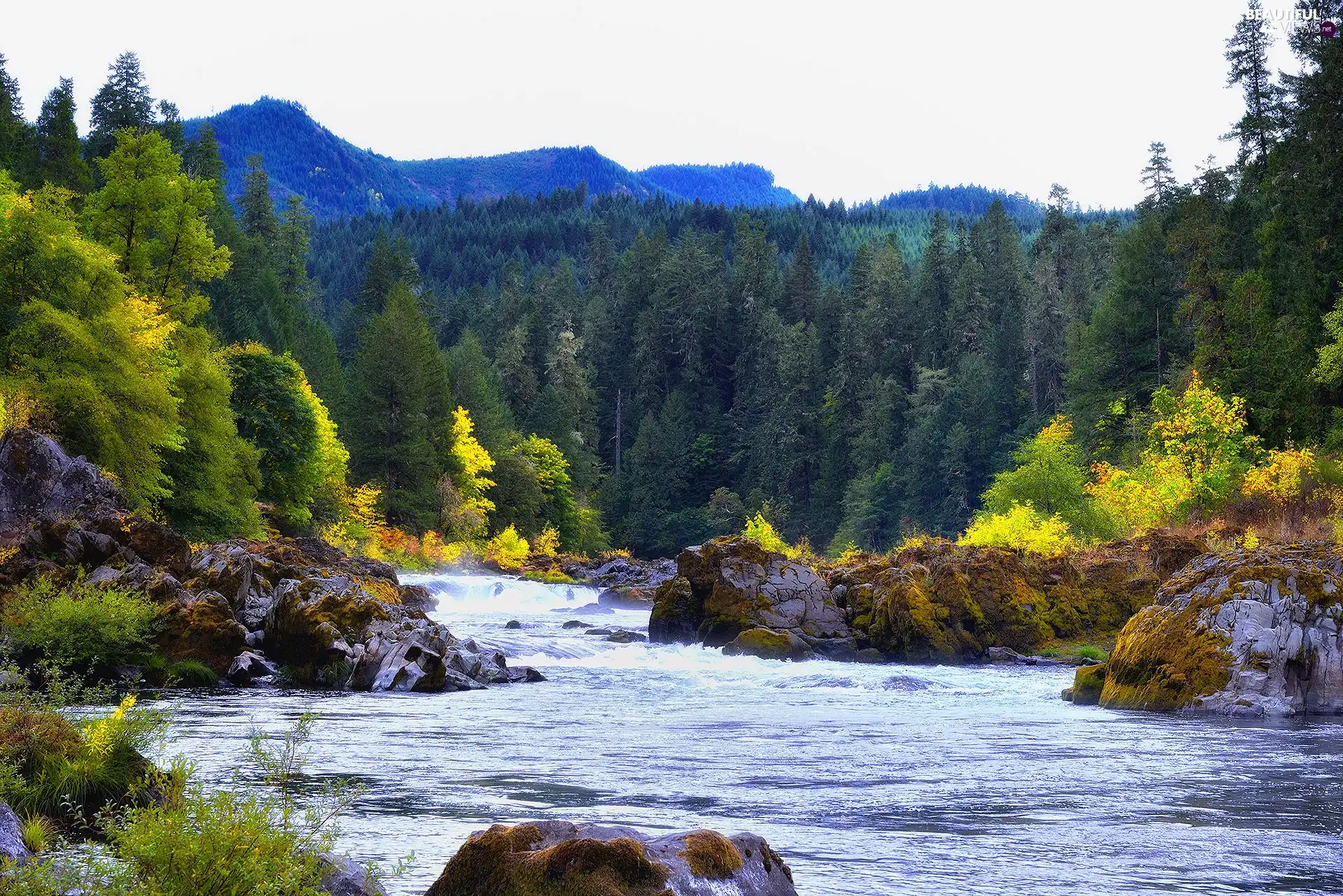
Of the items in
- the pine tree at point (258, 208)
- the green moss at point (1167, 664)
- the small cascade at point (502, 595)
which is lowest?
the small cascade at point (502, 595)

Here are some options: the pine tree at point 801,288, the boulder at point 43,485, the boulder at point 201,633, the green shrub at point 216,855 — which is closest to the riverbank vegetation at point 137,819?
the green shrub at point 216,855

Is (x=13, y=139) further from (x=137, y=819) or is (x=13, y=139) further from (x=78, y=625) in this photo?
(x=137, y=819)

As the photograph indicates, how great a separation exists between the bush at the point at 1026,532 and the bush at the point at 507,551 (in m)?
30.7

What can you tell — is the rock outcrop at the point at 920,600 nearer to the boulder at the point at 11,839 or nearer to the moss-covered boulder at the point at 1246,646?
the moss-covered boulder at the point at 1246,646

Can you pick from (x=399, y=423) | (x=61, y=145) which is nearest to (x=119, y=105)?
(x=61, y=145)

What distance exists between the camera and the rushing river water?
9.83 m

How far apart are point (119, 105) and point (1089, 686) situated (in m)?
76.0

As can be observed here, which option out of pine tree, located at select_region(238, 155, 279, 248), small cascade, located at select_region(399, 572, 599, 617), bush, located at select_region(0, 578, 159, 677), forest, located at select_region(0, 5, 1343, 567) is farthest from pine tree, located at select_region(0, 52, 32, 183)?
bush, located at select_region(0, 578, 159, 677)

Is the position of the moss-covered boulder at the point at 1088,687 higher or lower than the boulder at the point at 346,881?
lower

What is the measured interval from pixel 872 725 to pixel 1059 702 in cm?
498

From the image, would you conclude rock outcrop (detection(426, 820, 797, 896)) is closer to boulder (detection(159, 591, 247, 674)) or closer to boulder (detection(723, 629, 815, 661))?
boulder (detection(159, 591, 247, 674))

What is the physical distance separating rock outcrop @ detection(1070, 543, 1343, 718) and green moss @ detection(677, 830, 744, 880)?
14831 mm

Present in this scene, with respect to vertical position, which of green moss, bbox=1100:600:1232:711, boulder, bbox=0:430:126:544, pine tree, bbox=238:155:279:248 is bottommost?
green moss, bbox=1100:600:1232:711

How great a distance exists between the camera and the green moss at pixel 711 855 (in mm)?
7231
